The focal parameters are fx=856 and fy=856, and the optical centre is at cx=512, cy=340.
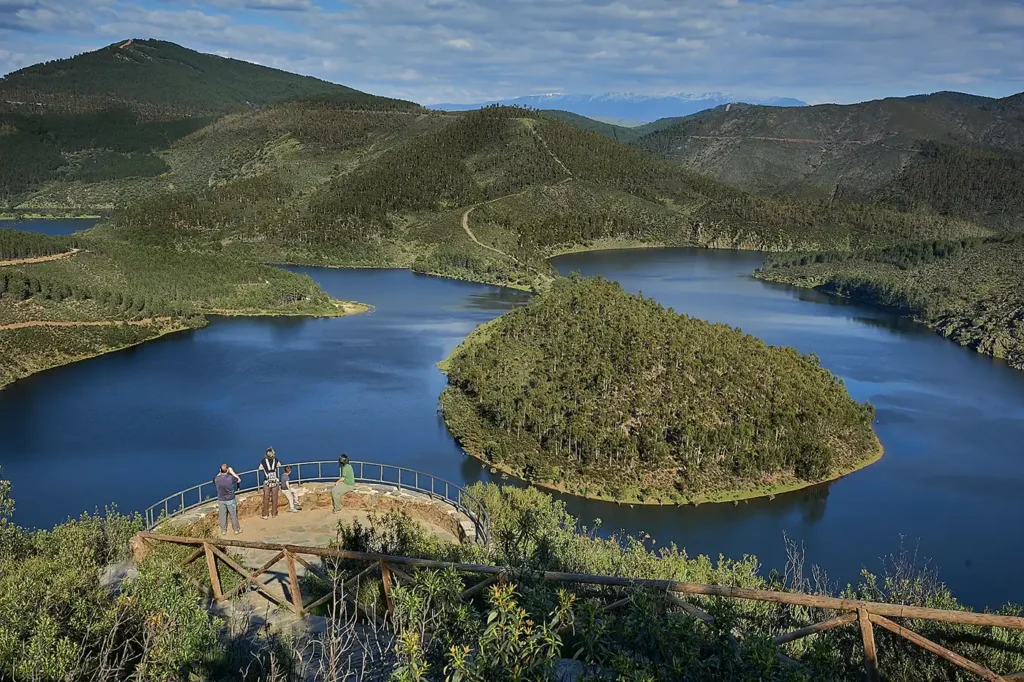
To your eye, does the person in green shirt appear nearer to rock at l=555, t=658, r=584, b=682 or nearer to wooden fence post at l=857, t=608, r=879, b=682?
rock at l=555, t=658, r=584, b=682

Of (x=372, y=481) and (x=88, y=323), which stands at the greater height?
(x=372, y=481)

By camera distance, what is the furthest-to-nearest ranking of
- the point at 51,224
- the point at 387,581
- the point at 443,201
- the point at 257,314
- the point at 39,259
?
the point at 51,224, the point at 443,201, the point at 257,314, the point at 39,259, the point at 387,581

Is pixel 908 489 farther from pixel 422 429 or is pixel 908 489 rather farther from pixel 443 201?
pixel 443 201

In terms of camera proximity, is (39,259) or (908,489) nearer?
(908,489)

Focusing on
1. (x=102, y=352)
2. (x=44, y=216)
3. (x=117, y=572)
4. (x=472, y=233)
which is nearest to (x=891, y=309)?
(x=472, y=233)

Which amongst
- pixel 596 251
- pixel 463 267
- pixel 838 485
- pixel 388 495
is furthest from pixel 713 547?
pixel 596 251

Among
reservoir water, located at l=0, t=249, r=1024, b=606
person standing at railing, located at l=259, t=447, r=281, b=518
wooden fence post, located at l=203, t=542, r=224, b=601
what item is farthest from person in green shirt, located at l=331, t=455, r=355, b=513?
reservoir water, located at l=0, t=249, r=1024, b=606
